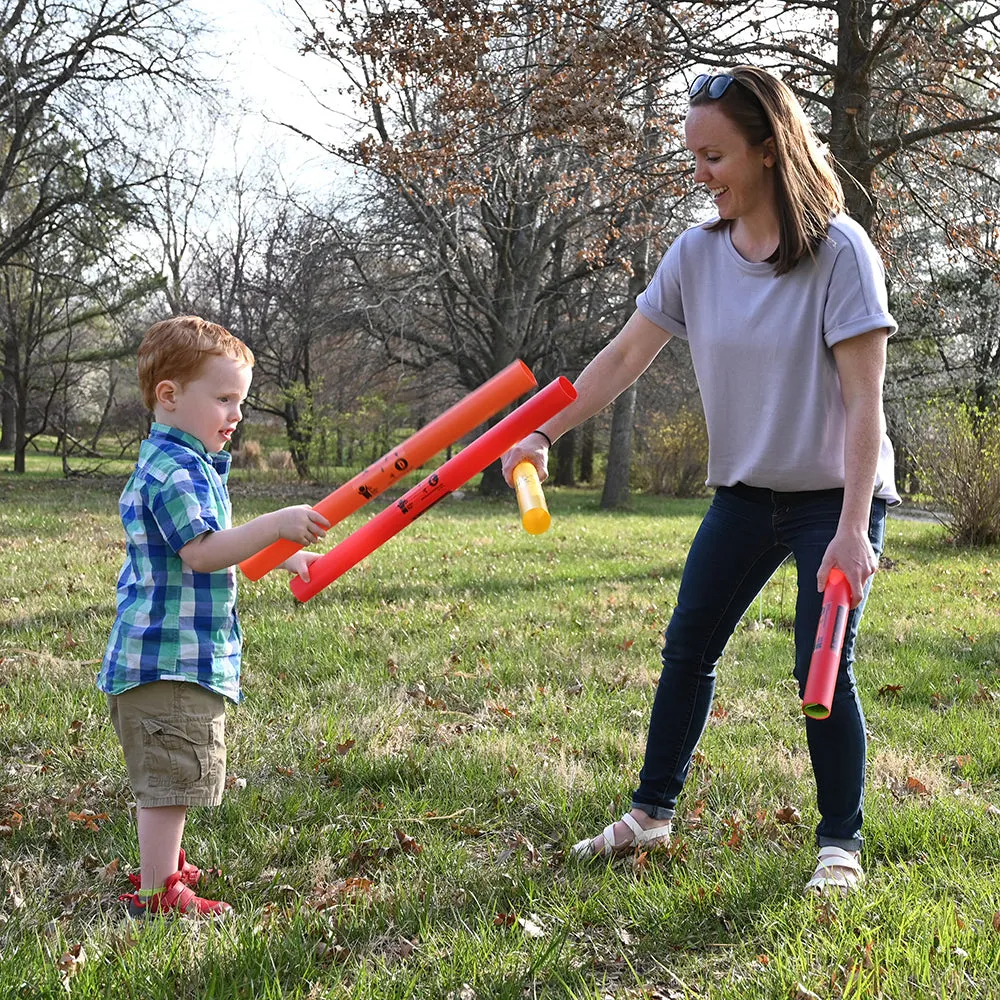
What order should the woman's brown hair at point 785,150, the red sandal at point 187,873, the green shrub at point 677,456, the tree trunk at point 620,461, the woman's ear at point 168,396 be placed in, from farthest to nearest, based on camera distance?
the green shrub at point 677,456 → the tree trunk at point 620,461 → the red sandal at point 187,873 → the woman's ear at point 168,396 → the woman's brown hair at point 785,150

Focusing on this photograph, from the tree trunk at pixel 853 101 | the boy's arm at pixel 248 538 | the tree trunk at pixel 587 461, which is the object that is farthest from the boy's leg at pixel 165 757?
the tree trunk at pixel 587 461

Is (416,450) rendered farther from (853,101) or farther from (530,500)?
(853,101)

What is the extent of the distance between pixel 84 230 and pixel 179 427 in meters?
16.9

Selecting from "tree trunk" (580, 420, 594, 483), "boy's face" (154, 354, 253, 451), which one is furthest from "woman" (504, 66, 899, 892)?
"tree trunk" (580, 420, 594, 483)

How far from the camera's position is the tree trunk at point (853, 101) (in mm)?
9633

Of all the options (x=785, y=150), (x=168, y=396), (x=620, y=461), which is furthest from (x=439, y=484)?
(x=620, y=461)

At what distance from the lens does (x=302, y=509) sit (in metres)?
2.51

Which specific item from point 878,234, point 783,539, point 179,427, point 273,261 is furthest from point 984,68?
point 273,261

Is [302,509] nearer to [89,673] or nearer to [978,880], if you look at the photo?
[978,880]

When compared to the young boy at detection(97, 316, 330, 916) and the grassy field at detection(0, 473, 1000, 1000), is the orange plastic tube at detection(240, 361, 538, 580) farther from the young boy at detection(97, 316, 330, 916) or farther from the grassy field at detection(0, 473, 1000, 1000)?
the grassy field at detection(0, 473, 1000, 1000)

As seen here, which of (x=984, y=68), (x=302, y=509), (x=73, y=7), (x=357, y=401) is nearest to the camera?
(x=302, y=509)

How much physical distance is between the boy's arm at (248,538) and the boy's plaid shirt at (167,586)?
4 centimetres

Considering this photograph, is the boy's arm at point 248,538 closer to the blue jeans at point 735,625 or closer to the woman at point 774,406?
the woman at point 774,406

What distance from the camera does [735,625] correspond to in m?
2.98
